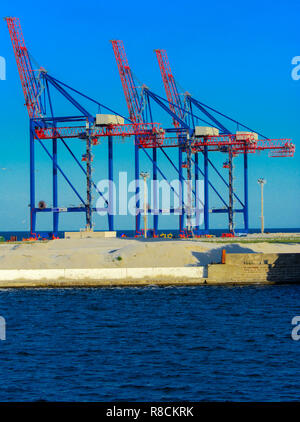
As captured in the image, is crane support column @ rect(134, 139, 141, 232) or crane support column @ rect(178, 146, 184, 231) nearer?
crane support column @ rect(134, 139, 141, 232)

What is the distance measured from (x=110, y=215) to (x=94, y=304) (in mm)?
63708

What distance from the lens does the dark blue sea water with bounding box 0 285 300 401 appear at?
2789 cm

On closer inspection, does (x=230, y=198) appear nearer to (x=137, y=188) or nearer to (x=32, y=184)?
(x=137, y=188)

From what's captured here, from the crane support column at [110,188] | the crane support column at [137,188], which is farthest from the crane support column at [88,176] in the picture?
the crane support column at [137,188]

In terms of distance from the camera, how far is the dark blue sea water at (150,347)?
2789cm

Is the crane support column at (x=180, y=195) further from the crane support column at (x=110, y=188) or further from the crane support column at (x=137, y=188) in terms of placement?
the crane support column at (x=110, y=188)

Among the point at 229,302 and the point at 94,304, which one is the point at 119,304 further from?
the point at 229,302

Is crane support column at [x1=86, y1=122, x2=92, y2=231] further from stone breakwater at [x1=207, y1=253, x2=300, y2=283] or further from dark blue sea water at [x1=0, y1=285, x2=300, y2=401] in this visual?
dark blue sea water at [x1=0, y1=285, x2=300, y2=401]

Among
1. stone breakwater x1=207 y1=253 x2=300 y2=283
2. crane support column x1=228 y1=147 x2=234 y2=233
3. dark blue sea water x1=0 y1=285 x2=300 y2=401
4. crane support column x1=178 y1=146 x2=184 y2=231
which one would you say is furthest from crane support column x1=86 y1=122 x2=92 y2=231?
dark blue sea water x1=0 y1=285 x2=300 y2=401

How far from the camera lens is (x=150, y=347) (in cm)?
3681

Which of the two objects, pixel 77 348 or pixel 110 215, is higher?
pixel 110 215

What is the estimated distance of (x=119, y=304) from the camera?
5441cm

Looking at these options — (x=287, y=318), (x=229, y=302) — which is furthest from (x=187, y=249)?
(x=287, y=318)

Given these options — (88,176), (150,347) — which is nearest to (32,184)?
(88,176)
